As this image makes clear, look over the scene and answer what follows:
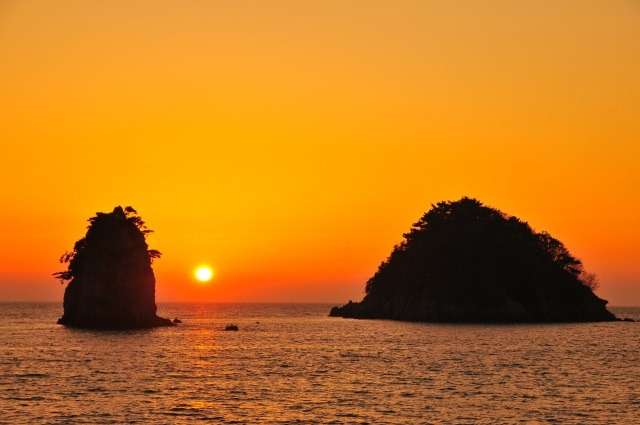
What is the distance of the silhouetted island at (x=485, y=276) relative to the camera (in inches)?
6727

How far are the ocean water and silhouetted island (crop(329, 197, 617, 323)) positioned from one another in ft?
178

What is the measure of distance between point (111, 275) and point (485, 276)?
77.1 meters

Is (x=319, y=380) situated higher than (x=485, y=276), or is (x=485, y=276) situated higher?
(x=485, y=276)

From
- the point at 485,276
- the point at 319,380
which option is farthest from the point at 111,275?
the point at 485,276

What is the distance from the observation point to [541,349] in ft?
322

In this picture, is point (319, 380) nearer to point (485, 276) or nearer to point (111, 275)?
point (111, 275)

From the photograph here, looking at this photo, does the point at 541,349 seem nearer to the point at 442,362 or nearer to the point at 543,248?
the point at 442,362

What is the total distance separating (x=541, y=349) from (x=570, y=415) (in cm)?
4875

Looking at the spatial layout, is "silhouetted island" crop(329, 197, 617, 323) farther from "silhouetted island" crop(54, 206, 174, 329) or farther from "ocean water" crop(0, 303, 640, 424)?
"silhouetted island" crop(54, 206, 174, 329)

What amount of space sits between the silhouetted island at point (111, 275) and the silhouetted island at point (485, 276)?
63789mm

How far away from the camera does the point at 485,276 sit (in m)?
172

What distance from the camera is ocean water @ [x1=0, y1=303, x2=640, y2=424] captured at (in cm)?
5078

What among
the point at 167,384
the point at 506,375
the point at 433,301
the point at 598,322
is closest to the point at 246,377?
the point at 167,384

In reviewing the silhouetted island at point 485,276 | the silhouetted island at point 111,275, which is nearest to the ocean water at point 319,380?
the silhouetted island at point 111,275
